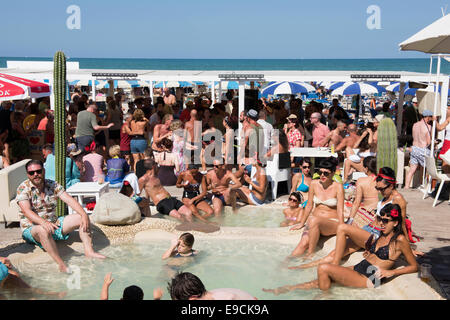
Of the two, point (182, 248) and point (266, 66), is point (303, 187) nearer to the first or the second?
point (182, 248)

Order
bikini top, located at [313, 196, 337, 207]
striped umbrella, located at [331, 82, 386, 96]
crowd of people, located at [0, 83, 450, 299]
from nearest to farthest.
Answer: crowd of people, located at [0, 83, 450, 299], bikini top, located at [313, 196, 337, 207], striped umbrella, located at [331, 82, 386, 96]

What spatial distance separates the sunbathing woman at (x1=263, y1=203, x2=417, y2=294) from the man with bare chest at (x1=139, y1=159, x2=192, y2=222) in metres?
2.96

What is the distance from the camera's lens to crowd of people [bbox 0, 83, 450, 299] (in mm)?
5102

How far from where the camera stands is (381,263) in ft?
16.4

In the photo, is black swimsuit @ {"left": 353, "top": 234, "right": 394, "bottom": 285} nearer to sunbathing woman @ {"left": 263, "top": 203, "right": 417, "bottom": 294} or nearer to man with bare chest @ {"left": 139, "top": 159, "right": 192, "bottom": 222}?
sunbathing woman @ {"left": 263, "top": 203, "right": 417, "bottom": 294}

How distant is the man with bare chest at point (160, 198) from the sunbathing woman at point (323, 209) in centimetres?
200

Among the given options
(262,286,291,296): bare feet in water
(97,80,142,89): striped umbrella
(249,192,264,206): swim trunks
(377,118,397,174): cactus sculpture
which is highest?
(97,80,142,89): striped umbrella

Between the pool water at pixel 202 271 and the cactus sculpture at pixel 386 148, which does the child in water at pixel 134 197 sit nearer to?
the pool water at pixel 202 271

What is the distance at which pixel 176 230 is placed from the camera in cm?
690
